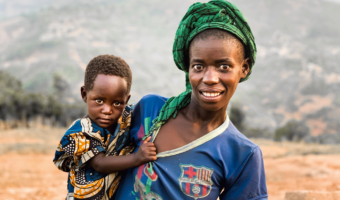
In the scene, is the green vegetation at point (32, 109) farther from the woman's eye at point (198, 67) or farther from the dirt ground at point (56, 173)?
the woman's eye at point (198, 67)

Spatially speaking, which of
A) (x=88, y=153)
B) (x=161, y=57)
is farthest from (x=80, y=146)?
(x=161, y=57)

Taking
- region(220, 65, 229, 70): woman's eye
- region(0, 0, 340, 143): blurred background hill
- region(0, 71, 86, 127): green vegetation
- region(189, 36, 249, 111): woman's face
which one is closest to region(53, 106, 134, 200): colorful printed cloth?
region(189, 36, 249, 111): woman's face

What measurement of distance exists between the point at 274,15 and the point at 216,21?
127 metres

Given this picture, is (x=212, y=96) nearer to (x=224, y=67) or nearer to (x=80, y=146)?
(x=224, y=67)

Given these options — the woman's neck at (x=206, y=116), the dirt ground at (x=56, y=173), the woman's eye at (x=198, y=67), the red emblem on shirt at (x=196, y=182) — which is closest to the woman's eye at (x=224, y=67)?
the woman's eye at (x=198, y=67)

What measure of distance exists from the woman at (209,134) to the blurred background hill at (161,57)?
20.1 meters

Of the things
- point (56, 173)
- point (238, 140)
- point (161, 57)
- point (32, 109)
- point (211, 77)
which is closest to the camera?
point (211, 77)

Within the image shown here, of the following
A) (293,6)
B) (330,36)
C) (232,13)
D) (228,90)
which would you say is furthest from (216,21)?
(293,6)

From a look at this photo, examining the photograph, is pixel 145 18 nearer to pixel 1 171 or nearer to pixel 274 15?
pixel 274 15

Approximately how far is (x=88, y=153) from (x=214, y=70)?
865 millimetres

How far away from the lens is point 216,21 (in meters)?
1.54

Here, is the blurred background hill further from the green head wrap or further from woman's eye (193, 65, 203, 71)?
woman's eye (193, 65, 203, 71)

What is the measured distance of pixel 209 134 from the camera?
1.61 metres

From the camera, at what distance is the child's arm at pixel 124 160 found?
163 centimetres
